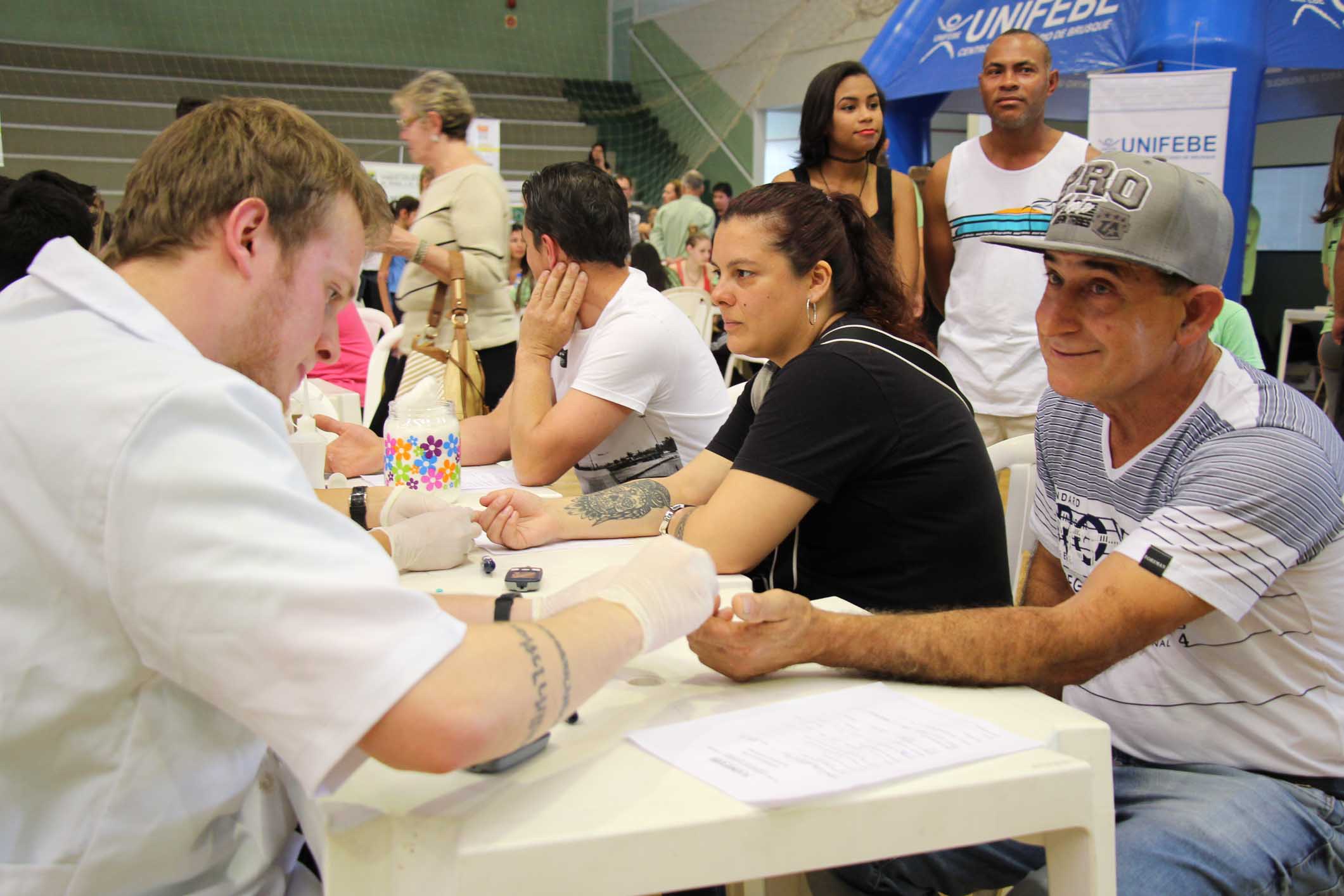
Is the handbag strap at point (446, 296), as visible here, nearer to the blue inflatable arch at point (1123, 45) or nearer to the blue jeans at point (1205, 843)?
the blue jeans at point (1205, 843)

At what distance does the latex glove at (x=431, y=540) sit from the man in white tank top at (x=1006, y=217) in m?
2.07

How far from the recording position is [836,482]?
5.36 feet

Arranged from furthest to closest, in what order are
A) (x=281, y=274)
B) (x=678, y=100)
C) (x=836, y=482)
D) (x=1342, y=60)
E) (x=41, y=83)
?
(x=678, y=100) < (x=41, y=83) < (x=1342, y=60) < (x=836, y=482) < (x=281, y=274)

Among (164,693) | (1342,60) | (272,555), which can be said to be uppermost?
(1342,60)

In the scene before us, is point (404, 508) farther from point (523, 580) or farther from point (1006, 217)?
point (1006, 217)

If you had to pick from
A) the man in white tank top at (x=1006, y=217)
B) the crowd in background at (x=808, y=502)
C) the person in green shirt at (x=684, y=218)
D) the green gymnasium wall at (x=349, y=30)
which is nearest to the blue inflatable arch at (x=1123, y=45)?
the man in white tank top at (x=1006, y=217)

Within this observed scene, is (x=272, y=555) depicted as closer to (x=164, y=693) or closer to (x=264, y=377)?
(x=164, y=693)

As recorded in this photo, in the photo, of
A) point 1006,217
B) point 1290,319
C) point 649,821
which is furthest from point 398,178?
point 649,821

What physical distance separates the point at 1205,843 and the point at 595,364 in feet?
5.24

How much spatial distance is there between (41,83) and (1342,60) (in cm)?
1205

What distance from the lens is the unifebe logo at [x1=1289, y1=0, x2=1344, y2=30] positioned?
15.8 feet

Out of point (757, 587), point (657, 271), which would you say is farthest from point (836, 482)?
point (657, 271)

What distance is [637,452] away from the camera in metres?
2.61

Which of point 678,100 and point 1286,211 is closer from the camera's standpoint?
point 1286,211
